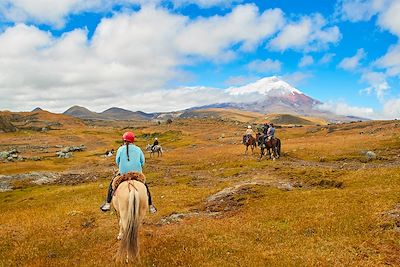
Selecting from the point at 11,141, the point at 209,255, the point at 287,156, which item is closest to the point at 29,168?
the point at 287,156

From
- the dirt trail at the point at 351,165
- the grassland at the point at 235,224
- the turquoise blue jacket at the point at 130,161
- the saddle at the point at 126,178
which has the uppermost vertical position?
the turquoise blue jacket at the point at 130,161

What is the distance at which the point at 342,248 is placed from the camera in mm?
14414

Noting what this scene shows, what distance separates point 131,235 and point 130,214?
808 millimetres

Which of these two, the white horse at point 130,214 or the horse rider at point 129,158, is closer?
the white horse at point 130,214

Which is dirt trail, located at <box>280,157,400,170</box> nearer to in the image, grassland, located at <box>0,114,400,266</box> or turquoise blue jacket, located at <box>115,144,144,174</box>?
grassland, located at <box>0,114,400,266</box>

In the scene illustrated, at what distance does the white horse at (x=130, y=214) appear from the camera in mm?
14305

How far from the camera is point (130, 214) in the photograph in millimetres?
14469

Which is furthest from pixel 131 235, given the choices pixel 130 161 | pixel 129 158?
pixel 129 158

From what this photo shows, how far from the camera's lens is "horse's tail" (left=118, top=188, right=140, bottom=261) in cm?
1426

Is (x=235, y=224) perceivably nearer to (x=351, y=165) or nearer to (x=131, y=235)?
(x=131, y=235)

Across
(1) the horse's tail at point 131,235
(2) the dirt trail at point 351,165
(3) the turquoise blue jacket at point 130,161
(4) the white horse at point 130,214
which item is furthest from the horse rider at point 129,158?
(2) the dirt trail at point 351,165

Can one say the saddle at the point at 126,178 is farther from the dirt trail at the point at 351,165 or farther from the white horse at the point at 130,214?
the dirt trail at the point at 351,165

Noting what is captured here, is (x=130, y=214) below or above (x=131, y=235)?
above

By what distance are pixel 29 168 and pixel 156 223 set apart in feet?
159
